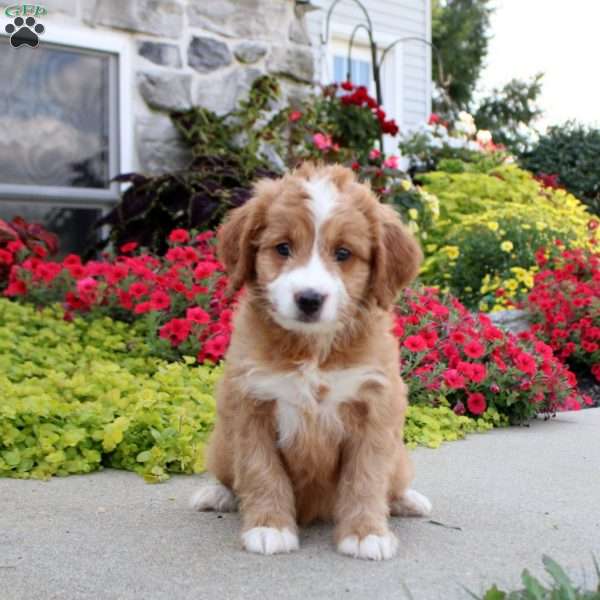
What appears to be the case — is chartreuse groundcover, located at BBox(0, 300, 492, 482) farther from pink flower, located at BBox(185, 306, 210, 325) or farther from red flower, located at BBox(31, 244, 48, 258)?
red flower, located at BBox(31, 244, 48, 258)

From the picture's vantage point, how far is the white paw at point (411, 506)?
3.60m

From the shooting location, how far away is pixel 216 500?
360cm

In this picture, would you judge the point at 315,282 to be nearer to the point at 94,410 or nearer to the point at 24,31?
the point at 94,410

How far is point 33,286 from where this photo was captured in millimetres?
6844

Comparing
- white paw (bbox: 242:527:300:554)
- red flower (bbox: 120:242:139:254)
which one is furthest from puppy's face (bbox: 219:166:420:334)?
red flower (bbox: 120:242:139:254)

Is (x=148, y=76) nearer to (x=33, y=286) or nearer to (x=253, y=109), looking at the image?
(x=253, y=109)

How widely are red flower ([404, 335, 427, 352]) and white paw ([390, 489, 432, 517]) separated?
193 cm

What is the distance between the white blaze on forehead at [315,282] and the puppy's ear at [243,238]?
21 cm

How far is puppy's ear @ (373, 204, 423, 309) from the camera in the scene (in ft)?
10.5

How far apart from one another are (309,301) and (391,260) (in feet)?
1.62

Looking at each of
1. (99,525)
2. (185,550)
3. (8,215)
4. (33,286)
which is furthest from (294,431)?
(8,215)

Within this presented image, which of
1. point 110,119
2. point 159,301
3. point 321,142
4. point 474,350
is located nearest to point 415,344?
point 474,350

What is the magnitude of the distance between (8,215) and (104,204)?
2.85ft

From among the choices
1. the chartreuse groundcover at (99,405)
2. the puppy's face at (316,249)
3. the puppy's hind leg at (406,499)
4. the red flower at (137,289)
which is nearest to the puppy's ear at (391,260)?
the puppy's face at (316,249)
